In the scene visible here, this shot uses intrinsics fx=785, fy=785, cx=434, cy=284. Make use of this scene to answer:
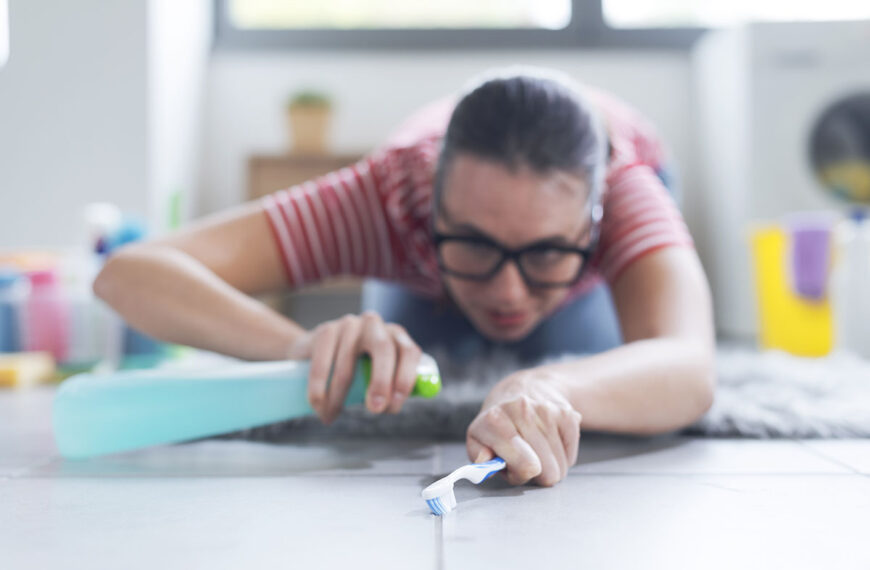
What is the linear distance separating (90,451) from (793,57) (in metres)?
2.42

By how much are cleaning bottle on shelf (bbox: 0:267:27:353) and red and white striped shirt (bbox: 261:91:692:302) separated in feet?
2.54

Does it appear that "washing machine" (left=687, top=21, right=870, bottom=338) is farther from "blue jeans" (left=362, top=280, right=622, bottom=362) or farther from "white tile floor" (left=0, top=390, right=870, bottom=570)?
"white tile floor" (left=0, top=390, right=870, bottom=570)

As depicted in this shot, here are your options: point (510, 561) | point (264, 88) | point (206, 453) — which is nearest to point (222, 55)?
point (264, 88)

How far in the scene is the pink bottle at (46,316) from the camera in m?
1.57

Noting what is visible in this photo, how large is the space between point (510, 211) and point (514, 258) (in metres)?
0.06

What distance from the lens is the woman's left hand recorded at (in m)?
0.63

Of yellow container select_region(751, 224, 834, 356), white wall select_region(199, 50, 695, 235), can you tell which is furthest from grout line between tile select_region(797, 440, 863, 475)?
white wall select_region(199, 50, 695, 235)

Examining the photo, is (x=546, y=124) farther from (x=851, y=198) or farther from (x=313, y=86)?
(x=313, y=86)

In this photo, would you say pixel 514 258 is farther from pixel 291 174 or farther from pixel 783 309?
pixel 291 174

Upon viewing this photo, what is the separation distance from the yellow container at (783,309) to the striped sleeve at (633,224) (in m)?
1.09

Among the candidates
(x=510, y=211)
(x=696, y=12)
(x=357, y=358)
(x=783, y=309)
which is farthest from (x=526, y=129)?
(x=696, y=12)

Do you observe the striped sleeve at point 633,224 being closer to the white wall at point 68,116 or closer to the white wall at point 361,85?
the white wall at point 68,116

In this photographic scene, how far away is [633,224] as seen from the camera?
1019 millimetres

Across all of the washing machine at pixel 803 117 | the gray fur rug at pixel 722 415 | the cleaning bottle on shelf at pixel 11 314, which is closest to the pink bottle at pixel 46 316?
the cleaning bottle on shelf at pixel 11 314
